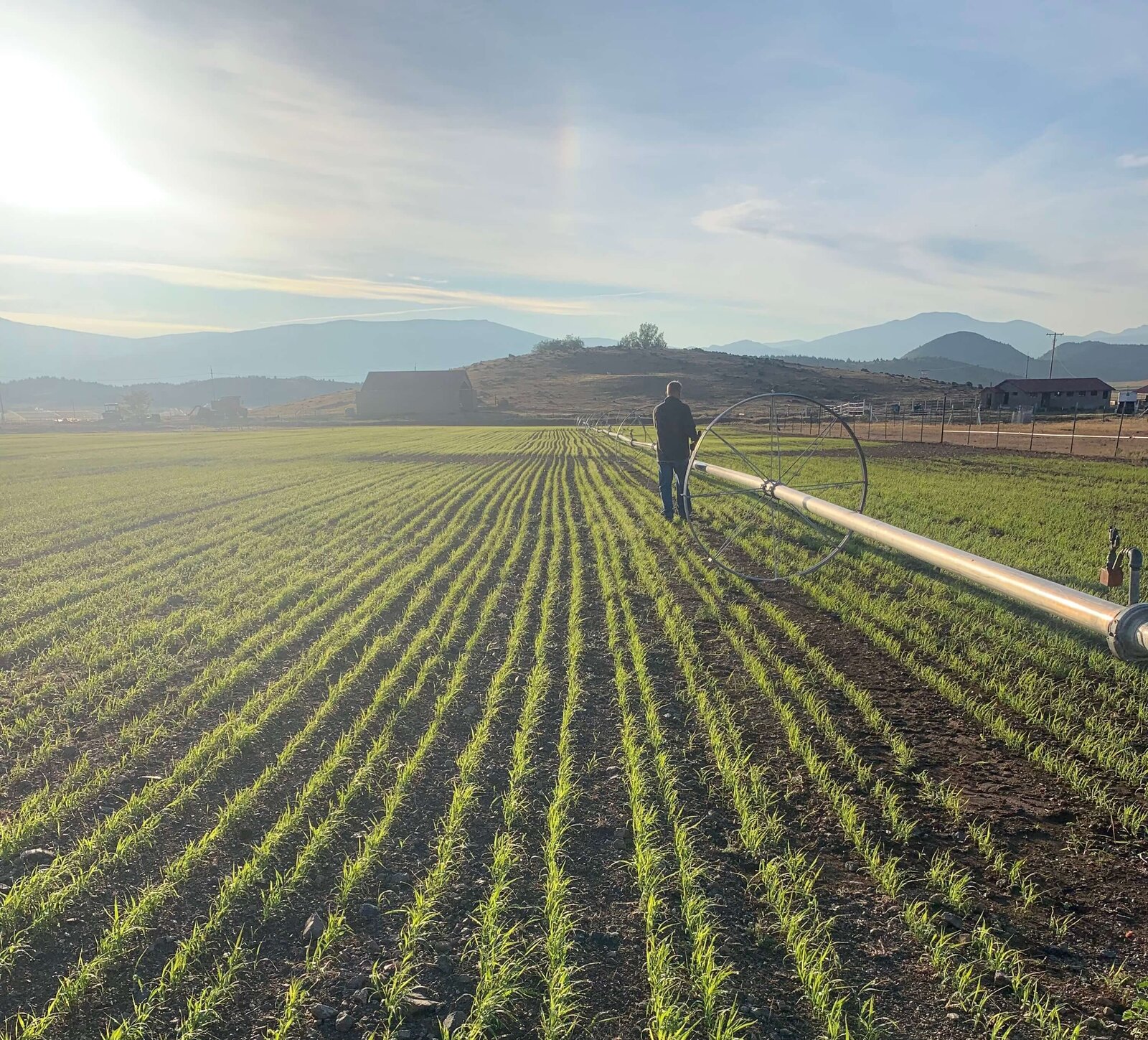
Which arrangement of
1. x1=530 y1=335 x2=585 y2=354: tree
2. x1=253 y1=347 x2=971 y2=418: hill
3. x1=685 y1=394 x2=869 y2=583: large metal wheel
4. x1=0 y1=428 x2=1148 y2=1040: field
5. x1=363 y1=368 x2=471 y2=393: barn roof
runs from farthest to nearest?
x1=530 y1=335 x2=585 y2=354: tree < x1=253 y1=347 x2=971 y2=418: hill < x1=363 y1=368 x2=471 y2=393: barn roof < x1=685 y1=394 x2=869 y2=583: large metal wheel < x1=0 y1=428 x2=1148 y2=1040: field

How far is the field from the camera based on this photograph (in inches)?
111

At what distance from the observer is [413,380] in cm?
9512

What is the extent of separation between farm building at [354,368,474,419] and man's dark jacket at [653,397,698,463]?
82.1 m

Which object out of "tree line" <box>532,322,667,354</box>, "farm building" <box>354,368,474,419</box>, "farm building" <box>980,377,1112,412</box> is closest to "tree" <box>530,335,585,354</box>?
"tree line" <box>532,322,667,354</box>

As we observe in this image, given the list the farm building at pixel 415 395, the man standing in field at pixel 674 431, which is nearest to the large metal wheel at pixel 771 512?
the man standing in field at pixel 674 431

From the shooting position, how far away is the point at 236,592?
9000mm

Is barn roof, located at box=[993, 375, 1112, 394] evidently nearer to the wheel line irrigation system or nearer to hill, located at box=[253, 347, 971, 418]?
→ hill, located at box=[253, 347, 971, 418]

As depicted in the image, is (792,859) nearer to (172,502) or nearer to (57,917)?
(57,917)

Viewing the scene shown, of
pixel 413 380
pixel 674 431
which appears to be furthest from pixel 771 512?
pixel 413 380

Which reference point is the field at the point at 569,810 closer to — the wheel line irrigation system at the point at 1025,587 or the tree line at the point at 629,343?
the wheel line irrigation system at the point at 1025,587

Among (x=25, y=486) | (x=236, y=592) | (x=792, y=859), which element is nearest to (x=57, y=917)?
(x=792, y=859)

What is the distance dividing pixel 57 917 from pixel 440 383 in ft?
309

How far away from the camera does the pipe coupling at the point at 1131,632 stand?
4.41 metres

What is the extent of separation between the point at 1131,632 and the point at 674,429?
291 inches
